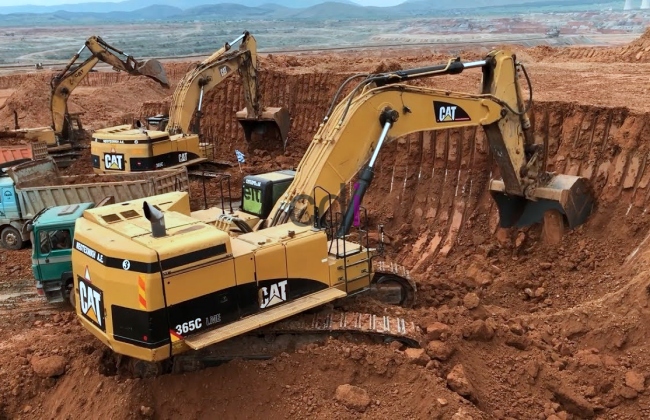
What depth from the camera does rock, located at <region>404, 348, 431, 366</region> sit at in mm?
7266

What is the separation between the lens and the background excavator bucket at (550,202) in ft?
35.7

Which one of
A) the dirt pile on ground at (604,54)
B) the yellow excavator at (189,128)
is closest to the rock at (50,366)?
the yellow excavator at (189,128)

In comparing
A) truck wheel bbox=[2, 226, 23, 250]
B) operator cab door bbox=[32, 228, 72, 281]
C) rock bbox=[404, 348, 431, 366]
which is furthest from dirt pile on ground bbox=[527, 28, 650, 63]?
operator cab door bbox=[32, 228, 72, 281]

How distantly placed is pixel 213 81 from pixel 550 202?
9.91 m

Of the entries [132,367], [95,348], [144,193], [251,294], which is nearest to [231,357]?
[251,294]

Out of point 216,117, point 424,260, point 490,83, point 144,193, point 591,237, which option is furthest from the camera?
point 216,117

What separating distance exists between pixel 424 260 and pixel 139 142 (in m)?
8.02

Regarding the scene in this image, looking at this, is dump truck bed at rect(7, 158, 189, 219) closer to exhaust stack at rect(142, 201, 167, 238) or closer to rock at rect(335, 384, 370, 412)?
exhaust stack at rect(142, 201, 167, 238)

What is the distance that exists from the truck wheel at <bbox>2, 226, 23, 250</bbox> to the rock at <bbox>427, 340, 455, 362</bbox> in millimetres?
10180

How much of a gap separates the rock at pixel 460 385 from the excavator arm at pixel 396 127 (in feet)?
7.37

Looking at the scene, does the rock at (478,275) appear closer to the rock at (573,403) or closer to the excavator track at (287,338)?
the excavator track at (287,338)

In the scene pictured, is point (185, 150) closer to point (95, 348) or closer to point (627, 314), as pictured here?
point (95, 348)

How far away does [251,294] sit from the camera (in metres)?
7.14

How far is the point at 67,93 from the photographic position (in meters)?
20.3
